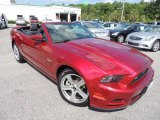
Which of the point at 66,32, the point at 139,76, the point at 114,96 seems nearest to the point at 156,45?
the point at 66,32

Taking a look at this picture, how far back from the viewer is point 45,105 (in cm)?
323

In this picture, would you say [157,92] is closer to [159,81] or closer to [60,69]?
Answer: [159,81]

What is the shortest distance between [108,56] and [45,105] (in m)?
1.51

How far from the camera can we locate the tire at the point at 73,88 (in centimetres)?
304

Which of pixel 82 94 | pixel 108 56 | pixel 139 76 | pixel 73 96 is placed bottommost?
pixel 73 96

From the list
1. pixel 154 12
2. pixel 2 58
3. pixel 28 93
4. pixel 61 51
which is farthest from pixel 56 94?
pixel 154 12

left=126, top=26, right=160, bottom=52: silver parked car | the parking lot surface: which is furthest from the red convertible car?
left=126, top=26, right=160, bottom=52: silver parked car

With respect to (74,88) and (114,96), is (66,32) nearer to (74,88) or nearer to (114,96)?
(74,88)

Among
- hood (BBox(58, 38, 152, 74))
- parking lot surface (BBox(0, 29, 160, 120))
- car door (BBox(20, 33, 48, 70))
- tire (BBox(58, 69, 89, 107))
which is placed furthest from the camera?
car door (BBox(20, 33, 48, 70))

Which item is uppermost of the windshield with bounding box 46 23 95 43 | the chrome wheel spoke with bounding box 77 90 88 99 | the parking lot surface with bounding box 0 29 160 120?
the windshield with bounding box 46 23 95 43

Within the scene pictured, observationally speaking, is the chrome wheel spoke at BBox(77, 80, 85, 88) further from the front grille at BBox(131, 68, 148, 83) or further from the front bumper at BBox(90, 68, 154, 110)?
the front grille at BBox(131, 68, 148, 83)

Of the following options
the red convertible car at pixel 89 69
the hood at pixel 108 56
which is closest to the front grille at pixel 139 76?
the red convertible car at pixel 89 69

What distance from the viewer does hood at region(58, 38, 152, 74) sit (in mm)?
2801

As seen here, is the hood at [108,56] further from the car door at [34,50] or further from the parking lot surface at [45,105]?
the parking lot surface at [45,105]
